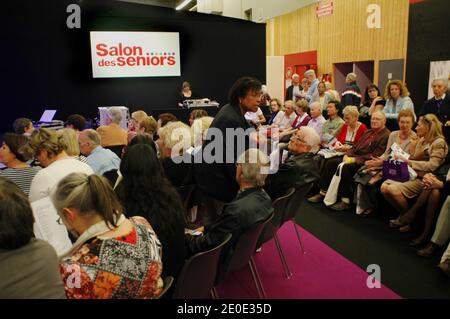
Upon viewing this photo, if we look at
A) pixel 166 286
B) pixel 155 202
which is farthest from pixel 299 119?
pixel 166 286

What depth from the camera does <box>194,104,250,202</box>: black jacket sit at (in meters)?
3.09

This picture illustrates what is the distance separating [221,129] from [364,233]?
2.14m

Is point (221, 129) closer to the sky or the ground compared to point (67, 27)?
closer to the ground

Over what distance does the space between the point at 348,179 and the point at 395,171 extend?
0.82m

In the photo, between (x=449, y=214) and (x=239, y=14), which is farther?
(x=239, y=14)

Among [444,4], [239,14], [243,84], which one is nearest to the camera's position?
[243,84]

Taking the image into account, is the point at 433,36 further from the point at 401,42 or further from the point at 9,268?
the point at 9,268

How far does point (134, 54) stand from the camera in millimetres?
9781

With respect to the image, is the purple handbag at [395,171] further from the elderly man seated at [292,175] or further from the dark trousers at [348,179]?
the elderly man seated at [292,175]

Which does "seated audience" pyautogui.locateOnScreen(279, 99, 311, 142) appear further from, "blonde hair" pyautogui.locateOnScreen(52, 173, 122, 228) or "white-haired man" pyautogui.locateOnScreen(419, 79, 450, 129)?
"blonde hair" pyautogui.locateOnScreen(52, 173, 122, 228)

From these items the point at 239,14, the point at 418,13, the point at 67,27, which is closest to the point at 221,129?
the point at 418,13

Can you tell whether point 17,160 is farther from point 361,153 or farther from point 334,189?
A: point 361,153

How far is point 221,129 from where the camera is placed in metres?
3.13

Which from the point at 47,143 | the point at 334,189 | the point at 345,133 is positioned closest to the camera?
the point at 47,143
